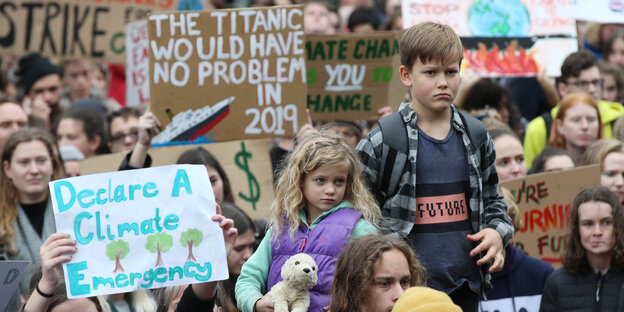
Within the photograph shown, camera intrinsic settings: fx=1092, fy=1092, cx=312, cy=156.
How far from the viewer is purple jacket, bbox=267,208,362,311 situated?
4.89 m

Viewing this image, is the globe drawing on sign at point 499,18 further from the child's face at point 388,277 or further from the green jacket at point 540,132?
the child's face at point 388,277

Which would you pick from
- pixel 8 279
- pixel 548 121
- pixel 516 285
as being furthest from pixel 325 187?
pixel 548 121

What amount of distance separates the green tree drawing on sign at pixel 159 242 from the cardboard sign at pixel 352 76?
120 inches

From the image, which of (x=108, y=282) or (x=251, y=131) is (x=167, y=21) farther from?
(x=108, y=282)

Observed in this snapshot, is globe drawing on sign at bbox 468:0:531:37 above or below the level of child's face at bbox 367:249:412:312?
above

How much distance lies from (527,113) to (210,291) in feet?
19.4

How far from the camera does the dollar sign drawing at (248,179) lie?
7977mm

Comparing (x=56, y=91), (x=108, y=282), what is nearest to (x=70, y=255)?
(x=108, y=282)

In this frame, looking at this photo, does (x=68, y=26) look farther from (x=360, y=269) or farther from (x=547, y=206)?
(x=360, y=269)

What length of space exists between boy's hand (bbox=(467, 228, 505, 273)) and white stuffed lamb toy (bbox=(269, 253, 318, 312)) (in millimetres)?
727

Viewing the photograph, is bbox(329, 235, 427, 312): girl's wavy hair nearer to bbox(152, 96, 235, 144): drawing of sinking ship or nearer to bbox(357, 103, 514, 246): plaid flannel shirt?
bbox(357, 103, 514, 246): plaid flannel shirt

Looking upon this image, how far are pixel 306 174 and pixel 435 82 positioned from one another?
768 mm

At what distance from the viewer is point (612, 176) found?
7.82 meters

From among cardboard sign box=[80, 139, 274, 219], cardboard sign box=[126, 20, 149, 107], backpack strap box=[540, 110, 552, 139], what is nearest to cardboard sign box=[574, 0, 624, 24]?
backpack strap box=[540, 110, 552, 139]
